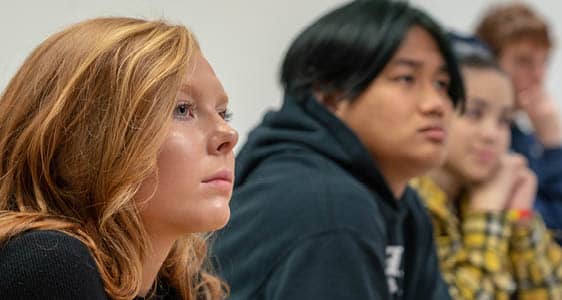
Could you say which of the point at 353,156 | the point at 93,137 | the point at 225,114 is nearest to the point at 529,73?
the point at 353,156

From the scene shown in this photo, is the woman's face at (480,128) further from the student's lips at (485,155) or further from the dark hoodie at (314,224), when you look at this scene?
the dark hoodie at (314,224)

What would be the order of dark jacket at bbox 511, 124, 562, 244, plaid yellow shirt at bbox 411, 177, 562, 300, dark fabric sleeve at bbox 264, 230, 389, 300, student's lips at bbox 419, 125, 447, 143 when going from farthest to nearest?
dark jacket at bbox 511, 124, 562, 244 < plaid yellow shirt at bbox 411, 177, 562, 300 < student's lips at bbox 419, 125, 447, 143 < dark fabric sleeve at bbox 264, 230, 389, 300

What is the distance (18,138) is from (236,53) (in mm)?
1023

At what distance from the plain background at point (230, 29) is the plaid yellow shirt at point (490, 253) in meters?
0.38

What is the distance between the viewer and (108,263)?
0.85m

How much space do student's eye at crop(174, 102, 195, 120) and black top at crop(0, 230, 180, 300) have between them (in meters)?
0.14

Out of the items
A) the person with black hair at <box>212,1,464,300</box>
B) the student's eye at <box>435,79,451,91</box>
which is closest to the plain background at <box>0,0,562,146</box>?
the person with black hair at <box>212,1,464,300</box>

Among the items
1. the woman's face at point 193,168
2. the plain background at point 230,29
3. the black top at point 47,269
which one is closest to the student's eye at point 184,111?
the woman's face at point 193,168

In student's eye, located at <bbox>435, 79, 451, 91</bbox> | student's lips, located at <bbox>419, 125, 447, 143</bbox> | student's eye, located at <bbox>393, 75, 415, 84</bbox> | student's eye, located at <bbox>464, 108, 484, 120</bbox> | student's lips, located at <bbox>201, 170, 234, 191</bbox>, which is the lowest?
student's eye, located at <bbox>464, 108, 484, 120</bbox>

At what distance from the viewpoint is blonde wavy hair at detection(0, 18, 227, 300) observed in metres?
0.84

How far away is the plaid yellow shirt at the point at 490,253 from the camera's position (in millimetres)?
1640

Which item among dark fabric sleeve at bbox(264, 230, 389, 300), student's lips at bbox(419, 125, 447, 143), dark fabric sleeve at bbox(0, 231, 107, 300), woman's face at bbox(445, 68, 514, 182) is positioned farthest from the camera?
woman's face at bbox(445, 68, 514, 182)

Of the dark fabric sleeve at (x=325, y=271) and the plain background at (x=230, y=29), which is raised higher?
the plain background at (x=230, y=29)

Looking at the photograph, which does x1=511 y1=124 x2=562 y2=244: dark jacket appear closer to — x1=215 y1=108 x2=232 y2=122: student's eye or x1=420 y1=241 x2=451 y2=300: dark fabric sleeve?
x1=420 y1=241 x2=451 y2=300: dark fabric sleeve
